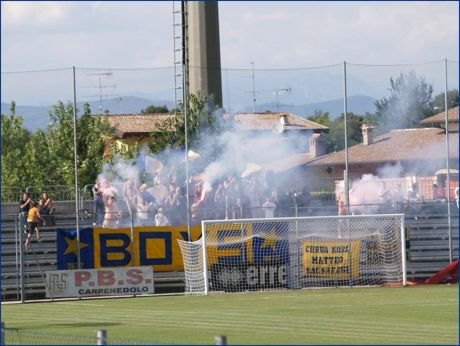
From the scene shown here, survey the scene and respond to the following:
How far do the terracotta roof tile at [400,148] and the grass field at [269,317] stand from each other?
5671 millimetres

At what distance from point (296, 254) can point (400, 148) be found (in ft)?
28.8

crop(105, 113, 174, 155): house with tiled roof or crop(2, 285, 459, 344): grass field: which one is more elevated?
crop(105, 113, 174, 155): house with tiled roof

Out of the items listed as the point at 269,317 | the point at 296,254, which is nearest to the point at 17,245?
the point at 296,254

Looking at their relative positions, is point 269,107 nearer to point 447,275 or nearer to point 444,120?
point 444,120

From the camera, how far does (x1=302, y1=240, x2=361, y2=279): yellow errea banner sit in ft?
100

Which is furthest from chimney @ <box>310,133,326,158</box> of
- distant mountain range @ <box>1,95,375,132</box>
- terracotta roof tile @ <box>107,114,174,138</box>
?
terracotta roof tile @ <box>107,114,174,138</box>

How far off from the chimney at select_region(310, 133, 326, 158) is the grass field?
10.8m

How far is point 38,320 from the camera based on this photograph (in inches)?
864

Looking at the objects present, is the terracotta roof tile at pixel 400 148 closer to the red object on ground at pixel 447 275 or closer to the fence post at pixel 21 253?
the red object on ground at pixel 447 275

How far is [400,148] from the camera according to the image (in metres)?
38.0

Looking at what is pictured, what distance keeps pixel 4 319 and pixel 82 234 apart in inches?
275

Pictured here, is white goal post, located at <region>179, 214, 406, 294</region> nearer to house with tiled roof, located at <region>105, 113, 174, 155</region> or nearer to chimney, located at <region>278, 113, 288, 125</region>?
chimney, located at <region>278, 113, 288, 125</region>

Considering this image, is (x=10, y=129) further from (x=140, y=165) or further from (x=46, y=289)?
(x=46, y=289)

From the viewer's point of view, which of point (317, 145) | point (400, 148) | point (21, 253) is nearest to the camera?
point (21, 253)
